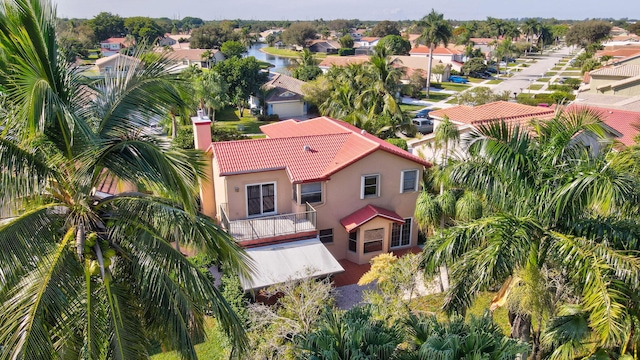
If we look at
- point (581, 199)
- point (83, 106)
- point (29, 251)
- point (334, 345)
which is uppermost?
point (83, 106)

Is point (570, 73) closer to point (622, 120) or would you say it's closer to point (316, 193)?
point (622, 120)

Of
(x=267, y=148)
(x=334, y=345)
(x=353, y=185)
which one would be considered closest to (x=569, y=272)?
(x=334, y=345)

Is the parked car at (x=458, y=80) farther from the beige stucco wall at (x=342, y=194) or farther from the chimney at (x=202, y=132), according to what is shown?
the chimney at (x=202, y=132)

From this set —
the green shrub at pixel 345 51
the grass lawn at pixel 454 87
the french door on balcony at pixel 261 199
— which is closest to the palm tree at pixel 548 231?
the french door on balcony at pixel 261 199

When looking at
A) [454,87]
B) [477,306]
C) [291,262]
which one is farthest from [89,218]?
[454,87]

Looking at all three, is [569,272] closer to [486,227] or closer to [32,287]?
[486,227]

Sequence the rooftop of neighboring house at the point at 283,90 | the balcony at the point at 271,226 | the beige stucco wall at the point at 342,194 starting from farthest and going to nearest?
the rooftop of neighboring house at the point at 283,90
the beige stucco wall at the point at 342,194
the balcony at the point at 271,226
